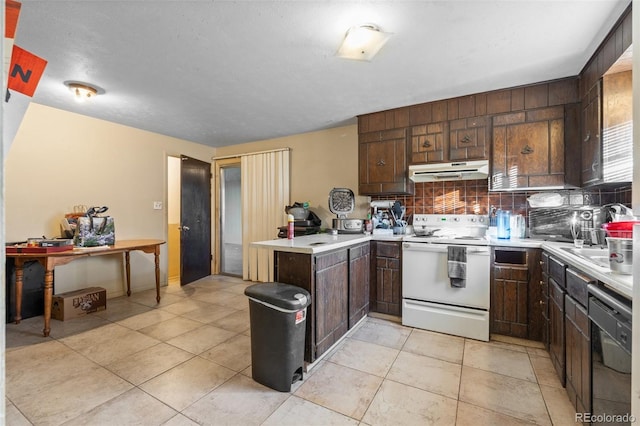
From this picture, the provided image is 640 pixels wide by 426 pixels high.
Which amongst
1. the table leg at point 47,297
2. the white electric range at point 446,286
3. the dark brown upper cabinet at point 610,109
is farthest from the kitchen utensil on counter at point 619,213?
the table leg at point 47,297

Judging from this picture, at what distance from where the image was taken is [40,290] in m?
3.21

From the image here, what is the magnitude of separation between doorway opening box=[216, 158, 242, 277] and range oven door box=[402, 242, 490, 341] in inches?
133

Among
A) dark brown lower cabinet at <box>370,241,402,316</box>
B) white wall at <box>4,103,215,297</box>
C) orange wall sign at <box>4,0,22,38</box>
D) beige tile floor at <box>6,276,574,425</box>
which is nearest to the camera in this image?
orange wall sign at <box>4,0,22,38</box>

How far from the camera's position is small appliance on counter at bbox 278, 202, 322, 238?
12.2ft

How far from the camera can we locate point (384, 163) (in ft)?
11.3

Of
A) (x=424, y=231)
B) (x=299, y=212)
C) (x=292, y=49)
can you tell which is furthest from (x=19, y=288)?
(x=424, y=231)

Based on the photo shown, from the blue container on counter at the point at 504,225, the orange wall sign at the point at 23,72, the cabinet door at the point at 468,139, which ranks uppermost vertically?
the cabinet door at the point at 468,139

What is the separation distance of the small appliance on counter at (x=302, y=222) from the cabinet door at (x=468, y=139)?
6.25ft

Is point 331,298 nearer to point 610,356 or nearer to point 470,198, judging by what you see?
point 610,356

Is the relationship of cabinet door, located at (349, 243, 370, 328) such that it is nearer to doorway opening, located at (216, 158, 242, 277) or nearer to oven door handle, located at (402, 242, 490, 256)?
oven door handle, located at (402, 242, 490, 256)

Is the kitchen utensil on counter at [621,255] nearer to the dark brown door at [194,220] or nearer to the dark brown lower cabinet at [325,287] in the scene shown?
the dark brown lower cabinet at [325,287]

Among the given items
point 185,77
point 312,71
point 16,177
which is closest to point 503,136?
point 312,71

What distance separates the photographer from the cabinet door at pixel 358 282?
270 cm

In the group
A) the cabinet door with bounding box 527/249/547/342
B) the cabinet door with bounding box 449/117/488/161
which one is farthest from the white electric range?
the cabinet door with bounding box 449/117/488/161
